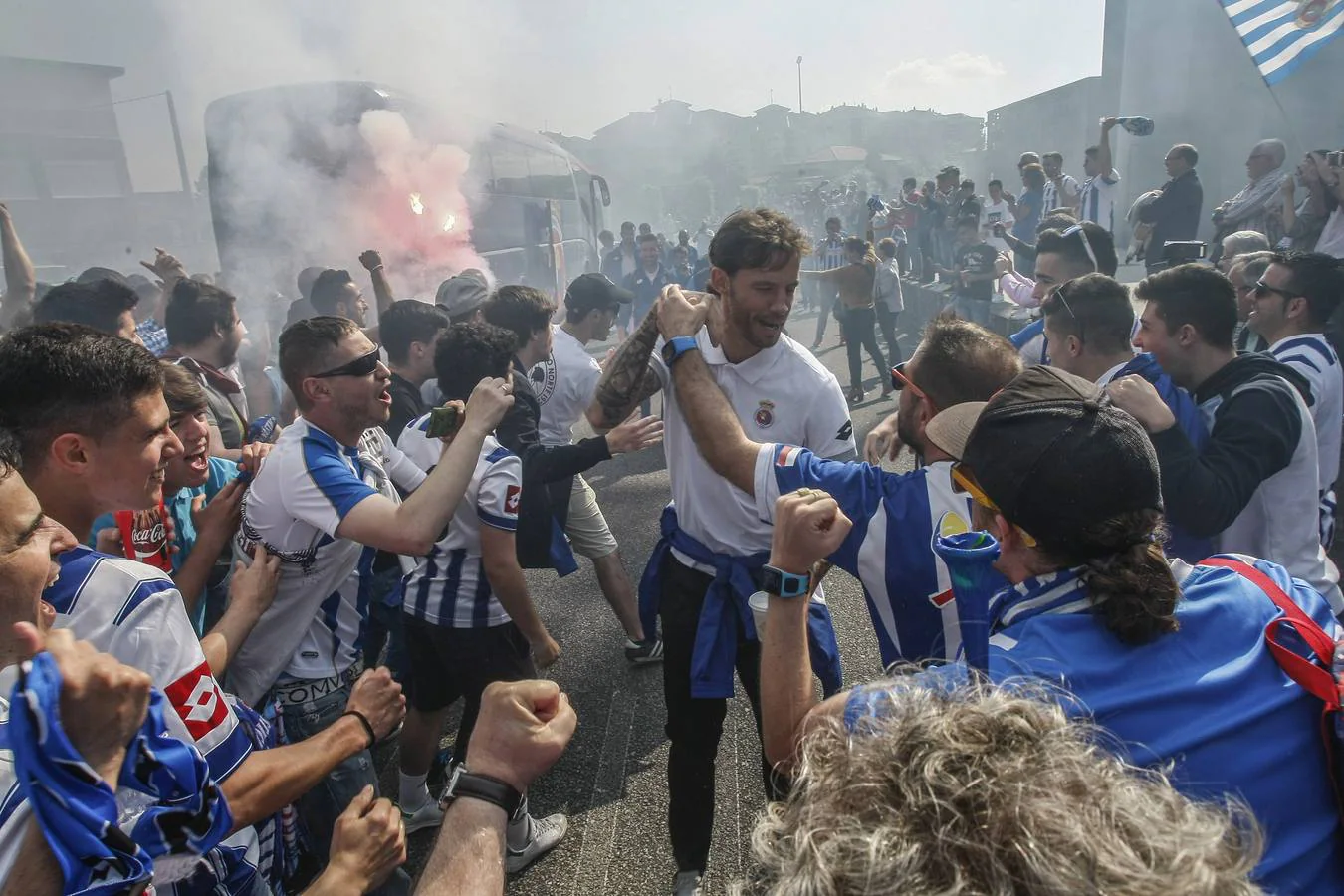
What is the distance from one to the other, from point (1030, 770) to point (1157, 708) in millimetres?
453

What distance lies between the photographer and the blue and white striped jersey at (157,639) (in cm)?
146

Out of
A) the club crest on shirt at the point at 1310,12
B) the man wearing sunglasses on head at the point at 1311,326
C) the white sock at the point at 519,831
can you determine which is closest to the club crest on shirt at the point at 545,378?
the white sock at the point at 519,831

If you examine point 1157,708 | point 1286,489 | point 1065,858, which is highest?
point 1065,858

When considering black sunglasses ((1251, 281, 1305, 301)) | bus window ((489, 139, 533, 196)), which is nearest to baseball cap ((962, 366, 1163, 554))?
black sunglasses ((1251, 281, 1305, 301))

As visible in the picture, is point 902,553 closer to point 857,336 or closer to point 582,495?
point 582,495

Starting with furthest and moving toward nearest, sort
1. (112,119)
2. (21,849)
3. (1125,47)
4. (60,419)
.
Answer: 1. (112,119)
2. (1125,47)
3. (60,419)
4. (21,849)

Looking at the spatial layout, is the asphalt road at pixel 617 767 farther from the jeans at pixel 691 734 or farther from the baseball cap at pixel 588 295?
the baseball cap at pixel 588 295

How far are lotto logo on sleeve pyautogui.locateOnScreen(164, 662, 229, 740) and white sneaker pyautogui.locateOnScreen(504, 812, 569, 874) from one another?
152cm

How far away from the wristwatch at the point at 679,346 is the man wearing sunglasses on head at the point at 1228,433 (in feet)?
4.53

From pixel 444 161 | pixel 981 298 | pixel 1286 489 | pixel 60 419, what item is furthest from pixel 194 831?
pixel 444 161

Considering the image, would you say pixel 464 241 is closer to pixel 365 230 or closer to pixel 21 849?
pixel 365 230

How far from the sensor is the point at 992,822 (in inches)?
29.4

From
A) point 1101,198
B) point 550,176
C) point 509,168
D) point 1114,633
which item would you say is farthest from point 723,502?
point 550,176

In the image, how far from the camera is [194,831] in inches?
51.8
